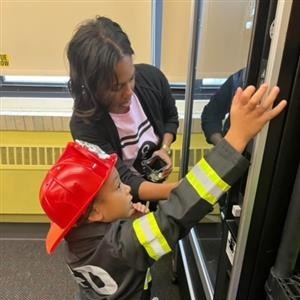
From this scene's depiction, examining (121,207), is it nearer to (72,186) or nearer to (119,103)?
(72,186)

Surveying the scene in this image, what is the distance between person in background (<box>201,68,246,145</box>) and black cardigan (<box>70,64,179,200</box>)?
174mm

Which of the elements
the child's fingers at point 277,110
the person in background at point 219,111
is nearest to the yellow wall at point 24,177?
the person in background at point 219,111

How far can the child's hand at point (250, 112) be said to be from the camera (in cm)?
64

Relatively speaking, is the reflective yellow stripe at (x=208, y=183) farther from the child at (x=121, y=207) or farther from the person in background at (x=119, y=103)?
the person in background at (x=119, y=103)

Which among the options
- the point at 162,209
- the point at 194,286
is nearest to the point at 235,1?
the point at 162,209

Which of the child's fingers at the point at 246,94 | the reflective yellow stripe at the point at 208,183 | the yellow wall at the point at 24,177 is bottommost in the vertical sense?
the yellow wall at the point at 24,177

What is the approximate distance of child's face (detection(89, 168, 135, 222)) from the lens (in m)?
0.87

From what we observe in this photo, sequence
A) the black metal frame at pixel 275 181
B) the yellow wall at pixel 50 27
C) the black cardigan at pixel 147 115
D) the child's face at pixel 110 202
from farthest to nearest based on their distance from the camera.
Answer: the yellow wall at pixel 50 27 < the black cardigan at pixel 147 115 < the child's face at pixel 110 202 < the black metal frame at pixel 275 181

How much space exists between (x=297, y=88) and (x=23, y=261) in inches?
68.0

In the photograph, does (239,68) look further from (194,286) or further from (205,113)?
(194,286)

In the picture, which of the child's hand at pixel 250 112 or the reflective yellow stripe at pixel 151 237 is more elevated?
the child's hand at pixel 250 112

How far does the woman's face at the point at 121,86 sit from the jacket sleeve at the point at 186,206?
1.27 ft

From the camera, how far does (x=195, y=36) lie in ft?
4.31

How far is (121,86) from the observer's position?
1057 millimetres
